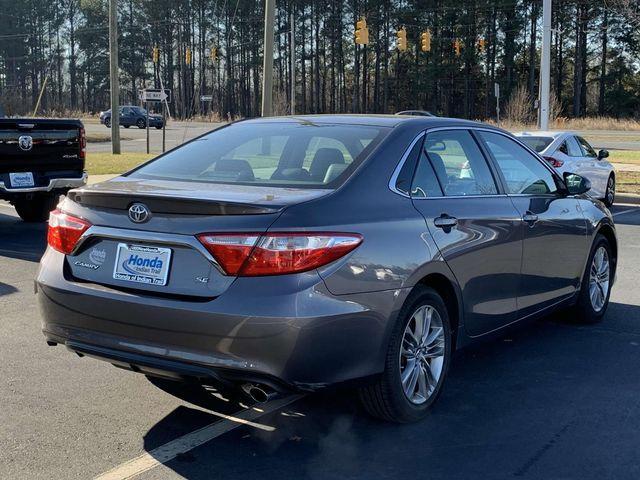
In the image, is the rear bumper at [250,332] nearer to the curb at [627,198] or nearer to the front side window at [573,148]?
the front side window at [573,148]

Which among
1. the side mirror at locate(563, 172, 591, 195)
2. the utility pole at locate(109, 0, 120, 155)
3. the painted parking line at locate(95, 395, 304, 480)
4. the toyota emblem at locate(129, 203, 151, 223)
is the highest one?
the utility pole at locate(109, 0, 120, 155)

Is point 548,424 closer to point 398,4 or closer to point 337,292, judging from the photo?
point 337,292

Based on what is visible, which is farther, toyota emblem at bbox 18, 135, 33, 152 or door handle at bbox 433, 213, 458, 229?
toyota emblem at bbox 18, 135, 33, 152

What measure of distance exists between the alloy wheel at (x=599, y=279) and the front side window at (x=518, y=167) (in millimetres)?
937

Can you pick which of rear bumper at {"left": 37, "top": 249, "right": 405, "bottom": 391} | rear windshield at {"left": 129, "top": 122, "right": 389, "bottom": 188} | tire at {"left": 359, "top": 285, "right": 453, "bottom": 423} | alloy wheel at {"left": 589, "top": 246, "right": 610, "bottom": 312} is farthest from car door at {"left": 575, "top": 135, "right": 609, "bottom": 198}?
rear bumper at {"left": 37, "top": 249, "right": 405, "bottom": 391}

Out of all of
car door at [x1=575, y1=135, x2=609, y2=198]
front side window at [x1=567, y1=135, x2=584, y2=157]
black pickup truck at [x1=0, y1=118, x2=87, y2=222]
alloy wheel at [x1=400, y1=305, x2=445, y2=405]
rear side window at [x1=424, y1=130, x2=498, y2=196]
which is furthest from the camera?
car door at [x1=575, y1=135, x2=609, y2=198]

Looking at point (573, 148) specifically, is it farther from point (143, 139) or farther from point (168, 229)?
point (143, 139)

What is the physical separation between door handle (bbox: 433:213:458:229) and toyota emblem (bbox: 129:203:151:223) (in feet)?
5.02

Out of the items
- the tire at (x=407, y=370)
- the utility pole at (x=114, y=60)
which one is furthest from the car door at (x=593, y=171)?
the utility pole at (x=114, y=60)

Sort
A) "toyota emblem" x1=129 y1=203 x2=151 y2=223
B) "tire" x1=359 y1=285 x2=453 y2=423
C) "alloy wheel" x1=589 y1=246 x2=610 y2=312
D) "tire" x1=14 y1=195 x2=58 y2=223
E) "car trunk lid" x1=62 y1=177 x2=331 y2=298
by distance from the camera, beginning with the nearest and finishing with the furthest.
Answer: "car trunk lid" x1=62 y1=177 x2=331 y2=298, "toyota emblem" x1=129 y1=203 x2=151 y2=223, "tire" x1=359 y1=285 x2=453 y2=423, "alloy wheel" x1=589 y1=246 x2=610 y2=312, "tire" x1=14 y1=195 x2=58 y2=223

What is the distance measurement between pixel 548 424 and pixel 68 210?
9.06 ft

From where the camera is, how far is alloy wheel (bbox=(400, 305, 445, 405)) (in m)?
4.23

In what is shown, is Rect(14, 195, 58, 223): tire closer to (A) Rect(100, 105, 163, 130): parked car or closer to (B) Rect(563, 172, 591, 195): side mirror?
(B) Rect(563, 172, 591, 195): side mirror

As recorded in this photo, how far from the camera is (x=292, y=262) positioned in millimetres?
3582
